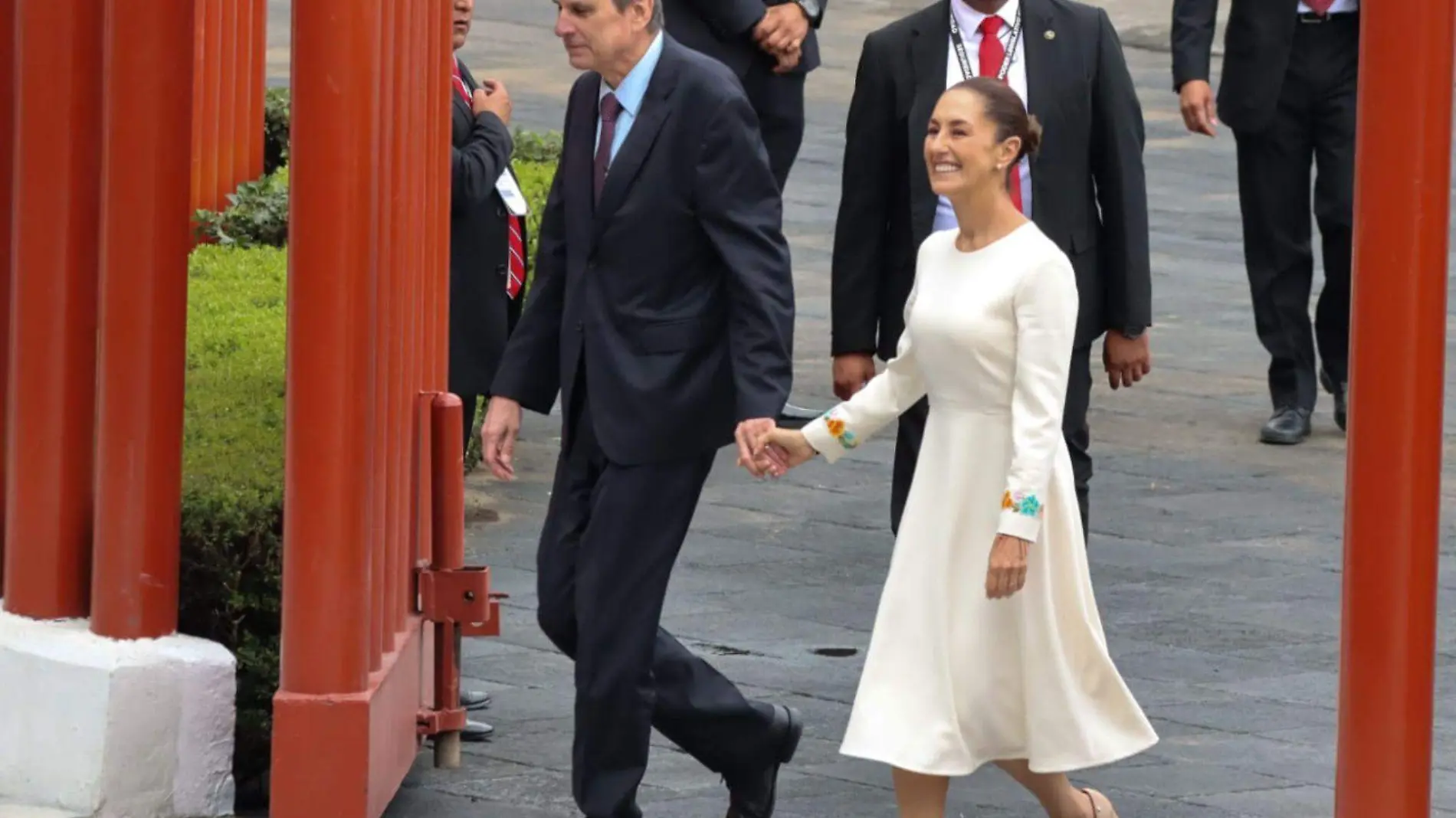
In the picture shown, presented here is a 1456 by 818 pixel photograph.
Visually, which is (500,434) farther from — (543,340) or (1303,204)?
(1303,204)

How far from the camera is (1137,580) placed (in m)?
7.21

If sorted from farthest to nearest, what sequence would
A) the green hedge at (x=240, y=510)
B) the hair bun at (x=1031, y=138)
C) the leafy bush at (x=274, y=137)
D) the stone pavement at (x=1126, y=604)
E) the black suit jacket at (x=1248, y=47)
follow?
the leafy bush at (x=274, y=137) < the black suit jacket at (x=1248, y=47) < the stone pavement at (x=1126, y=604) < the green hedge at (x=240, y=510) < the hair bun at (x=1031, y=138)

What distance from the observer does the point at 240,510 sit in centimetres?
535

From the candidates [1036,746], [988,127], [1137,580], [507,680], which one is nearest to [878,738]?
[1036,746]

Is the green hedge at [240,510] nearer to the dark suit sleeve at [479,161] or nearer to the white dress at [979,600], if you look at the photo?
the dark suit sleeve at [479,161]

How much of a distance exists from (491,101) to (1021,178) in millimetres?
1345

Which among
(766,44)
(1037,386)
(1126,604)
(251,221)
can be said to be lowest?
(1126,604)

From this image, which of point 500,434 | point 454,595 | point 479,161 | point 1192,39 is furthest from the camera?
→ point 1192,39

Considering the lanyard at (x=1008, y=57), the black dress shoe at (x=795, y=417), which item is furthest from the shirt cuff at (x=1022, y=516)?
the black dress shoe at (x=795, y=417)

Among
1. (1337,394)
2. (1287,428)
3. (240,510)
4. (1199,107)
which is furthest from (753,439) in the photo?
(1337,394)

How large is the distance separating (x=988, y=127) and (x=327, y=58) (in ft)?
3.92

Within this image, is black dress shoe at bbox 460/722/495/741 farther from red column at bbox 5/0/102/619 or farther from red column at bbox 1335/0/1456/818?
red column at bbox 1335/0/1456/818

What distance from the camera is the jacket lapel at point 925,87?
19.5 ft

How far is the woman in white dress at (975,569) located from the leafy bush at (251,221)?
10.6 feet
